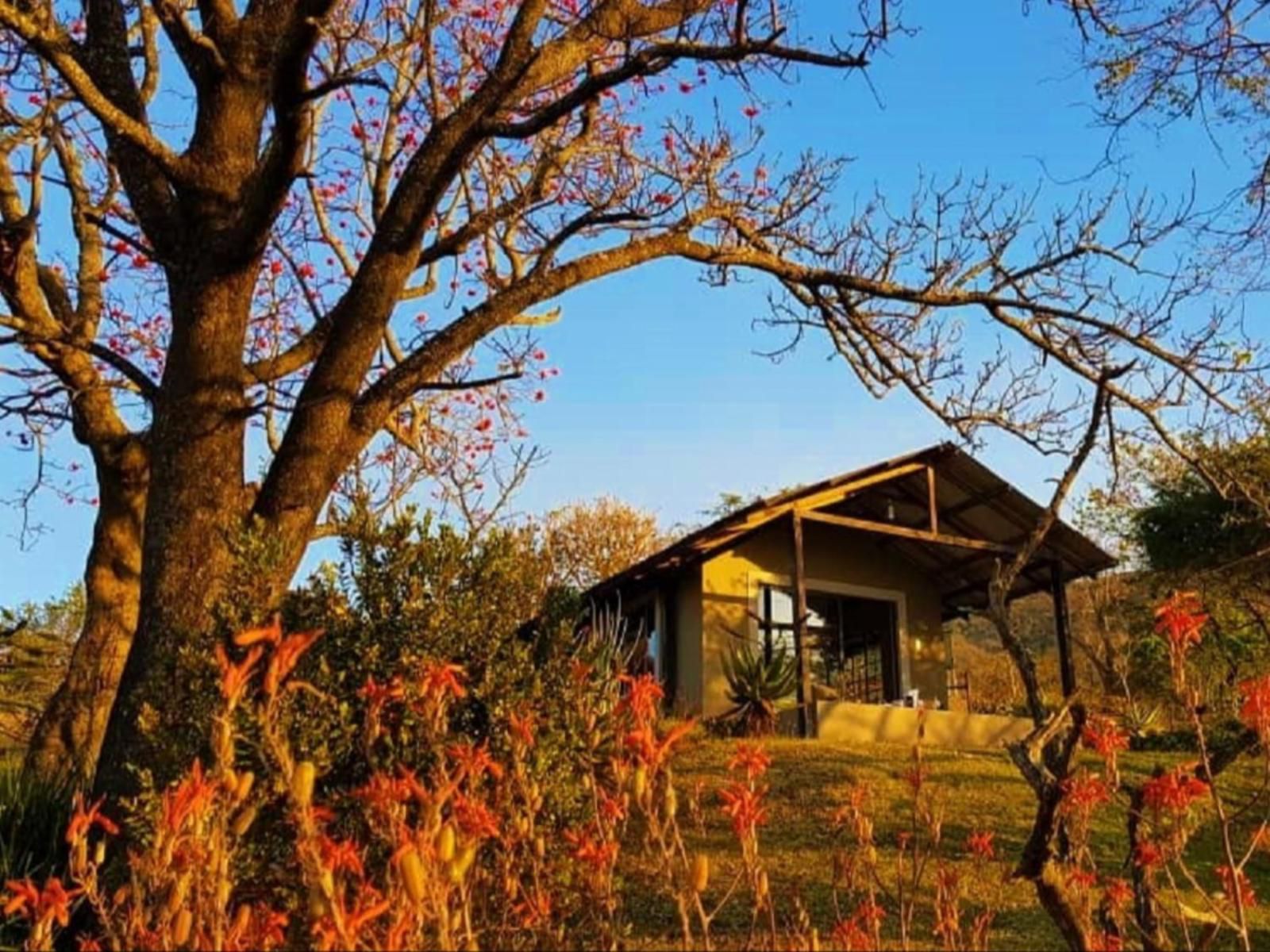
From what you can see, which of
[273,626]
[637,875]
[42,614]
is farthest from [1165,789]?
[42,614]

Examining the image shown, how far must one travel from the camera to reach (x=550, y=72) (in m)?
7.24

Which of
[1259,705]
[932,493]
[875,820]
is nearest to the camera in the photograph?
[1259,705]

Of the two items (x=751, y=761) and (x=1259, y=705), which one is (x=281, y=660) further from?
(x=1259, y=705)

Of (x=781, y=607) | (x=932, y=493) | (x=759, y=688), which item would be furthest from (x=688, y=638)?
(x=932, y=493)

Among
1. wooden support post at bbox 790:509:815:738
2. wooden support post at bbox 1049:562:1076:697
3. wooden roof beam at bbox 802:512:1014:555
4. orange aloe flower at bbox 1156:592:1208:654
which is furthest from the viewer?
wooden support post at bbox 1049:562:1076:697

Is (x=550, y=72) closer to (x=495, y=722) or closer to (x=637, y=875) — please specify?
(x=495, y=722)

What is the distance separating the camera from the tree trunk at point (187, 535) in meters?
5.03

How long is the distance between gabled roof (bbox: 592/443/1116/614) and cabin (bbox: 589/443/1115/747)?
0.02m

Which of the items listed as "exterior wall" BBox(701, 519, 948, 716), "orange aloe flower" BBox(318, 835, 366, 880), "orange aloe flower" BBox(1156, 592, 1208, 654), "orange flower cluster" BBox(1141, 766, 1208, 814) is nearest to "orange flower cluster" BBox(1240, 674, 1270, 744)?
"orange flower cluster" BBox(1141, 766, 1208, 814)

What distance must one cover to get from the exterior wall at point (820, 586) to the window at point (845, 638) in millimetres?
195

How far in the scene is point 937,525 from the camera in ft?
60.0

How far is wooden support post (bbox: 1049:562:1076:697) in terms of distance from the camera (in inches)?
640

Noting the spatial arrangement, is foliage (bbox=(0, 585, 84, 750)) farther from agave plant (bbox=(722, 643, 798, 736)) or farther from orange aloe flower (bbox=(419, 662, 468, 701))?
orange aloe flower (bbox=(419, 662, 468, 701))

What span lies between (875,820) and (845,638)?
10282 mm
